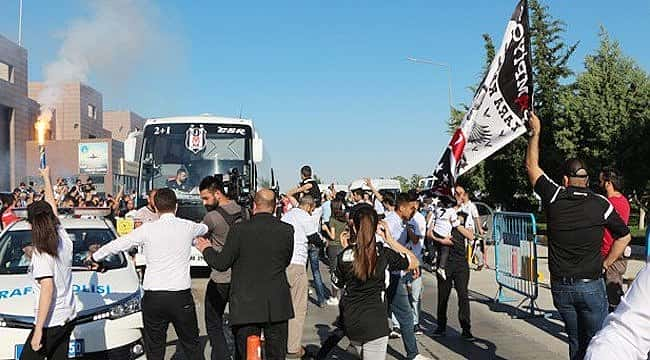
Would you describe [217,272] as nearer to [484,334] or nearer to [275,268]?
[275,268]

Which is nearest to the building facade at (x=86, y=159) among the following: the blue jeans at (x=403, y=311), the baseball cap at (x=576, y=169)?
the blue jeans at (x=403, y=311)

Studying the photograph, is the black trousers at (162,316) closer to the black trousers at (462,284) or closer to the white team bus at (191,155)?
the black trousers at (462,284)

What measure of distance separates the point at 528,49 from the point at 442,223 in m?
3.00

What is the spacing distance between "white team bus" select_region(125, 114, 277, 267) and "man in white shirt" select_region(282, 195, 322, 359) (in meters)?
6.87

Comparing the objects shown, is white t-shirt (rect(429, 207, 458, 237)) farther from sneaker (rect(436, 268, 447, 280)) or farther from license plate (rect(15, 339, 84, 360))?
license plate (rect(15, 339, 84, 360))

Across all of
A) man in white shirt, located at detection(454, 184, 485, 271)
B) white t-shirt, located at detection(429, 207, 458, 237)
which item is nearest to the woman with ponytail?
white t-shirt, located at detection(429, 207, 458, 237)

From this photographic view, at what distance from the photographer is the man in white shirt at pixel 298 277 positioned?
8.10 meters

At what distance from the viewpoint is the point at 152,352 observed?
6.02 meters

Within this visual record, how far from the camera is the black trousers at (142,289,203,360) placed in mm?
5953

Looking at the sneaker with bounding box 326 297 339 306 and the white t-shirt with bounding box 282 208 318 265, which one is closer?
the white t-shirt with bounding box 282 208 318 265

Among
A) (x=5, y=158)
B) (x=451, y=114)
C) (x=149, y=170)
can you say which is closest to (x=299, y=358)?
(x=149, y=170)

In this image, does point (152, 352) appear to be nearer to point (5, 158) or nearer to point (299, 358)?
point (299, 358)

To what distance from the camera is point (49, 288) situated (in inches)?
205

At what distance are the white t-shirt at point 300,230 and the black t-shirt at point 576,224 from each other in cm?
326
